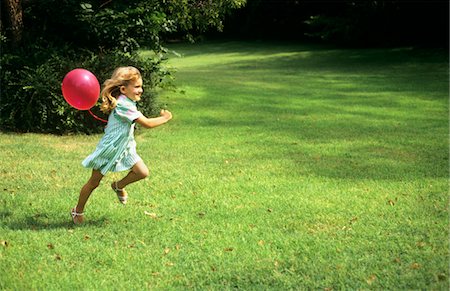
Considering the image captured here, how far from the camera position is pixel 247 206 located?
643cm

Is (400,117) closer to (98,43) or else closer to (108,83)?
(98,43)

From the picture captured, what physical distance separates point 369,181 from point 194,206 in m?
2.23

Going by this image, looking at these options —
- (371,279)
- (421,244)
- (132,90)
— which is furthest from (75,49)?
(371,279)

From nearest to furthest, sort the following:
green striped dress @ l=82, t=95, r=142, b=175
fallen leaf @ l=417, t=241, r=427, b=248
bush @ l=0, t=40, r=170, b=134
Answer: fallen leaf @ l=417, t=241, r=427, b=248, green striped dress @ l=82, t=95, r=142, b=175, bush @ l=0, t=40, r=170, b=134

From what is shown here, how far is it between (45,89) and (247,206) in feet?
15.3

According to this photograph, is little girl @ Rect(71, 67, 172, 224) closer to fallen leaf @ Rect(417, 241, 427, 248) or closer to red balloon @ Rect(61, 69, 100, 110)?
red balloon @ Rect(61, 69, 100, 110)

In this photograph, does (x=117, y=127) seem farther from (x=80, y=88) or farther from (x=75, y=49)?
(x=75, y=49)

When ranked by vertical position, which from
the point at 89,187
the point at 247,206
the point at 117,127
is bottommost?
the point at 247,206

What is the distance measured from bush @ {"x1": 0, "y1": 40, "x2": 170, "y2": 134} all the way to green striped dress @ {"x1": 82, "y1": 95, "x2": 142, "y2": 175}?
429cm

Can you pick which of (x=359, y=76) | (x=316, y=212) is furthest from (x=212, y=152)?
(x=359, y=76)

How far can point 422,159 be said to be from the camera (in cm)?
877

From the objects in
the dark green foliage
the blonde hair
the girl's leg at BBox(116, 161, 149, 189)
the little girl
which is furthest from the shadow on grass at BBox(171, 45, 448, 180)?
the blonde hair

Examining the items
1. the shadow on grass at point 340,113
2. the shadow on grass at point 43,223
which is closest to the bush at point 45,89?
the shadow on grass at point 340,113

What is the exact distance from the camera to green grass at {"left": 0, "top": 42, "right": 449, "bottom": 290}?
4.68 metres
